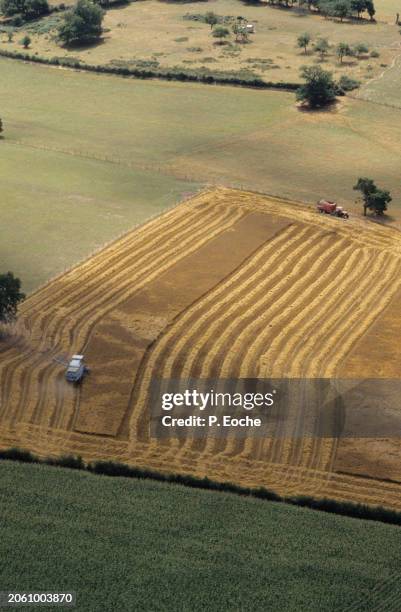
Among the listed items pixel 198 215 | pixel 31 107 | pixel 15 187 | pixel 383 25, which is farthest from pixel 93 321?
pixel 383 25

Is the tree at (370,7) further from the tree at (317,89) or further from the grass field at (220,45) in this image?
the tree at (317,89)

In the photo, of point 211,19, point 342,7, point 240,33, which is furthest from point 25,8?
point 342,7

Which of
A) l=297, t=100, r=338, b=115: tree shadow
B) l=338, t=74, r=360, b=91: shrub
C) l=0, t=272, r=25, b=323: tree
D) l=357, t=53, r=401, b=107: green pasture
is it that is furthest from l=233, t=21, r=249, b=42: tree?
l=0, t=272, r=25, b=323: tree

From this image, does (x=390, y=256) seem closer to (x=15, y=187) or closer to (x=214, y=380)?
(x=214, y=380)

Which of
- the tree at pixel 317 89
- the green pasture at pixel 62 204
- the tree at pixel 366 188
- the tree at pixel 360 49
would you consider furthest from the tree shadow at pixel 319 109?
the tree at pixel 366 188

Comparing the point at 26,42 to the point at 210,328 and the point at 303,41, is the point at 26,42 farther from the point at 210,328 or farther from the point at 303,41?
the point at 210,328

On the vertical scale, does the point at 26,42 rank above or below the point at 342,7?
below
